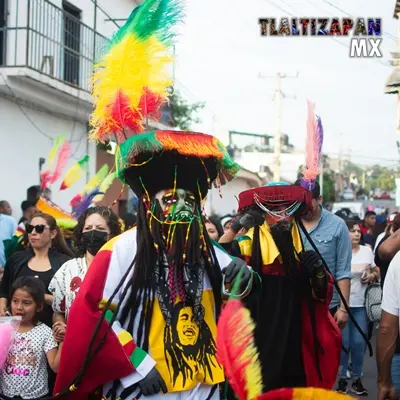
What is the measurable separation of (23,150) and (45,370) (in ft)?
32.7

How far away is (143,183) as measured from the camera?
4.12 meters

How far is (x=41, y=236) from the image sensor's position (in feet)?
20.5

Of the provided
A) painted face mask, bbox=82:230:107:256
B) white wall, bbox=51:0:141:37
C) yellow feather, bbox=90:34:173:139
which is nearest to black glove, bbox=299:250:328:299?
painted face mask, bbox=82:230:107:256

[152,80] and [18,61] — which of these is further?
[18,61]

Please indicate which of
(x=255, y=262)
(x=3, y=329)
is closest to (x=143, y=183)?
(x=3, y=329)

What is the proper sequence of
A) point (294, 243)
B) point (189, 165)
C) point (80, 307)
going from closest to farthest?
point (80, 307) < point (189, 165) < point (294, 243)

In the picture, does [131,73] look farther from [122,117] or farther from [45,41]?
[45,41]

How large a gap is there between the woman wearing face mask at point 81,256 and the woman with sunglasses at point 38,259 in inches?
13.0

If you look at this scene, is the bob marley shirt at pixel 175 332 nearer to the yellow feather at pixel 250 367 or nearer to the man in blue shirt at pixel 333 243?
the yellow feather at pixel 250 367

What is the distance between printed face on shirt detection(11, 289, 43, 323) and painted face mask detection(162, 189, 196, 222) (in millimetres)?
1692

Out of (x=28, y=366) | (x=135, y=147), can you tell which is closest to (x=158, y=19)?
(x=135, y=147)

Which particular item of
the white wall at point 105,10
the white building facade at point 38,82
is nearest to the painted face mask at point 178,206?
the white building facade at point 38,82

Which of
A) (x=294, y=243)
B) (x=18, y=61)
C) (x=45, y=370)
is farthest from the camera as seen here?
(x=18, y=61)

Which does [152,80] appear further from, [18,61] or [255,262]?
[18,61]
